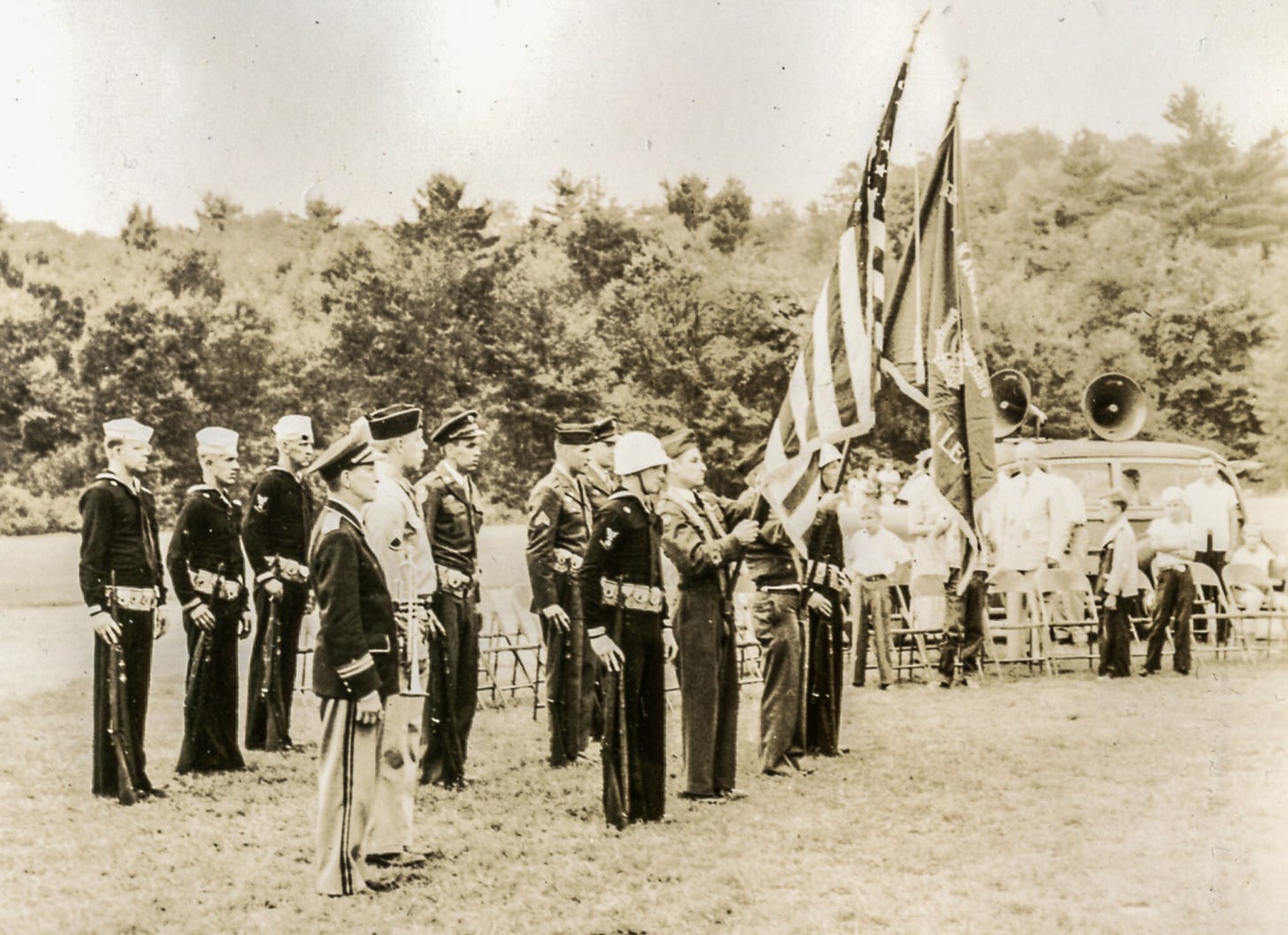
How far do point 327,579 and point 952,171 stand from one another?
13.8 feet

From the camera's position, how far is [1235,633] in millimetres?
8906

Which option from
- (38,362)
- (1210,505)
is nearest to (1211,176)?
(1210,505)

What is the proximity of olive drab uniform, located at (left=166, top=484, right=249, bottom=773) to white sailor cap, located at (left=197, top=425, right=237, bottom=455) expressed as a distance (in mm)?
181

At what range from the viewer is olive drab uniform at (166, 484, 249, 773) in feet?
19.8

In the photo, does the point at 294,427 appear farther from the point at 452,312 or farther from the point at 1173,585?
the point at 1173,585

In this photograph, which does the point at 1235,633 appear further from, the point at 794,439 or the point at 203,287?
the point at 203,287

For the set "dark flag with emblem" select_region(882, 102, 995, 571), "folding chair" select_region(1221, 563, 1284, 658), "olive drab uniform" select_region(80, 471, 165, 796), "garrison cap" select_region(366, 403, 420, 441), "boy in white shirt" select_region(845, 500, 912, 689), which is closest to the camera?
"garrison cap" select_region(366, 403, 420, 441)

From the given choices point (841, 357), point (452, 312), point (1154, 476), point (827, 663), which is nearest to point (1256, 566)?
point (1154, 476)

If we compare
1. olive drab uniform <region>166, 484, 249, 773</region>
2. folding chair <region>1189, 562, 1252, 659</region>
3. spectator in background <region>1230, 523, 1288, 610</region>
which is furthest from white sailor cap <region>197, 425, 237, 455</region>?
spectator in background <region>1230, 523, 1288, 610</region>

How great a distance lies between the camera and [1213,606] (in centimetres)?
983

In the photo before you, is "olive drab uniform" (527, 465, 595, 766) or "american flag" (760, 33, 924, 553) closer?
"american flag" (760, 33, 924, 553)

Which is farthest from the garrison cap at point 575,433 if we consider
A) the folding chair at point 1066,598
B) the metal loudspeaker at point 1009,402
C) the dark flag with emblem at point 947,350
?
the metal loudspeaker at point 1009,402

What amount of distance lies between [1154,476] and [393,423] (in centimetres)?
776

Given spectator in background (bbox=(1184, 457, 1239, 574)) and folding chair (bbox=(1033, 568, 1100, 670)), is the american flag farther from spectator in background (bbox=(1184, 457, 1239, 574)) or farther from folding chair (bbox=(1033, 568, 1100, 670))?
spectator in background (bbox=(1184, 457, 1239, 574))
